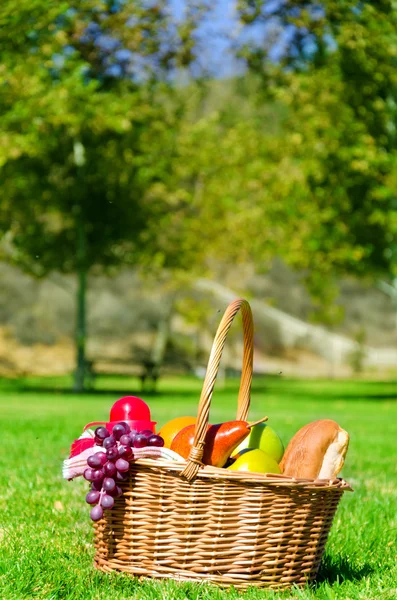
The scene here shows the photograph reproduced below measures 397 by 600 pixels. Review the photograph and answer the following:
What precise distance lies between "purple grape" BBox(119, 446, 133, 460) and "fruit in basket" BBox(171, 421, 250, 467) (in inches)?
10.4

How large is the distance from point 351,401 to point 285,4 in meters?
8.16

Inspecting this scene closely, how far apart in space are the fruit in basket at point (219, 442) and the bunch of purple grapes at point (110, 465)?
0.14 meters

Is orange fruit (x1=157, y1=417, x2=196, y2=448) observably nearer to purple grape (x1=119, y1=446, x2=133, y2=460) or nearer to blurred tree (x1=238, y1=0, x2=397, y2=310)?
purple grape (x1=119, y1=446, x2=133, y2=460)

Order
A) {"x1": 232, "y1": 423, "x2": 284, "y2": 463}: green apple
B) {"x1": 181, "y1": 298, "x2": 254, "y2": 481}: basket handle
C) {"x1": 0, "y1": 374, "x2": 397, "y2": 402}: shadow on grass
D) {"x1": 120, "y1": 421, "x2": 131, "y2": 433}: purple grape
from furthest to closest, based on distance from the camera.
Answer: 1. {"x1": 0, "y1": 374, "x2": 397, "y2": 402}: shadow on grass
2. {"x1": 232, "y1": 423, "x2": 284, "y2": 463}: green apple
3. {"x1": 120, "y1": 421, "x2": 131, "y2": 433}: purple grape
4. {"x1": 181, "y1": 298, "x2": 254, "y2": 481}: basket handle

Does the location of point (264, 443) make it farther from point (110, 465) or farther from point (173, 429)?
point (110, 465)

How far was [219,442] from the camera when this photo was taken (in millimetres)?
3430

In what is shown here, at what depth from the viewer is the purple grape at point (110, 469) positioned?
10.7ft

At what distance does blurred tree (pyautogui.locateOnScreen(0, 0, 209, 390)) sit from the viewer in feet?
63.1

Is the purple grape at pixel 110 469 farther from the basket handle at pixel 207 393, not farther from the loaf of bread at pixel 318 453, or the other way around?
the loaf of bread at pixel 318 453

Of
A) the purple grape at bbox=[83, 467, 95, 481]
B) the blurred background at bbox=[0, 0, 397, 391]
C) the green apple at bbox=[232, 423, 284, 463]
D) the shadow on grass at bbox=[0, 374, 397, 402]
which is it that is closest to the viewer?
the purple grape at bbox=[83, 467, 95, 481]

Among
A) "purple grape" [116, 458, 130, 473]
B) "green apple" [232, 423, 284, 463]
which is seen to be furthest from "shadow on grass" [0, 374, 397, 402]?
"purple grape" [116, 458, 130, 473]

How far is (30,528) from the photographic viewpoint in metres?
4.17

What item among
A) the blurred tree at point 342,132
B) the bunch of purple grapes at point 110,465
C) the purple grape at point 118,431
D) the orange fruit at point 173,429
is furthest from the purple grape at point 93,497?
the blurred tree at point 342,132

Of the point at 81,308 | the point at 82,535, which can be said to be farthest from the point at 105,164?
the point at 82,535
